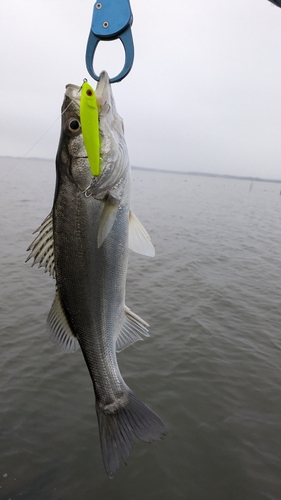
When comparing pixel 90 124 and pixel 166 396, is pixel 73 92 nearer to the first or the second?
pixel 90 124

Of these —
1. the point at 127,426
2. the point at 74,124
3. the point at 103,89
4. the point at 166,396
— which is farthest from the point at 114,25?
the point at 166,396

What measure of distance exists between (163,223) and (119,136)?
18.4 m

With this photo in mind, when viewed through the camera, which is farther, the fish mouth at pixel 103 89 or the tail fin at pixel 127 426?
the tail fin at pixel 127 426

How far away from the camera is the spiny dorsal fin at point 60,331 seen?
2.36 m

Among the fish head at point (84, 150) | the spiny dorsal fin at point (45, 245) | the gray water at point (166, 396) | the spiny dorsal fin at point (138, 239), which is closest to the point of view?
the fish head at point (84, 150)

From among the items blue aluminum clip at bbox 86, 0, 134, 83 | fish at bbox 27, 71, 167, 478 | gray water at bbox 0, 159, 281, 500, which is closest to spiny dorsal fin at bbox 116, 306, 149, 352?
fish at bbox 27, 71, 167, 478

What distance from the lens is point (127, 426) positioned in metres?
2.42

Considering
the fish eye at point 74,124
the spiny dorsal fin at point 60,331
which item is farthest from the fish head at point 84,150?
the spiny dorsal fin at point 60,331

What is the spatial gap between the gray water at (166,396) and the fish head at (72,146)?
3908 mm

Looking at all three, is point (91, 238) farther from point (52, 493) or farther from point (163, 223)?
point (163, 223)

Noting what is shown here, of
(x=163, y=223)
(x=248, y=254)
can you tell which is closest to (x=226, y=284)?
(x=248, y=254)

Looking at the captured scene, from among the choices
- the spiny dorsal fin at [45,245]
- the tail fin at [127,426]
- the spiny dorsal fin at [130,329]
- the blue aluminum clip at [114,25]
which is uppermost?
the blue aluminum clip at [114,25]

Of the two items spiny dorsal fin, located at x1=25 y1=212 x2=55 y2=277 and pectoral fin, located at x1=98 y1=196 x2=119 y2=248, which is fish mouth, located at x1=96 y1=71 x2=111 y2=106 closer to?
pectoral fin, located at x1=98 y1=196 x2=119 y2=248

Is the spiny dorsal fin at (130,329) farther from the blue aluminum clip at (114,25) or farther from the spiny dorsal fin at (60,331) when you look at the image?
the blue aluminum clip at (114,25)
